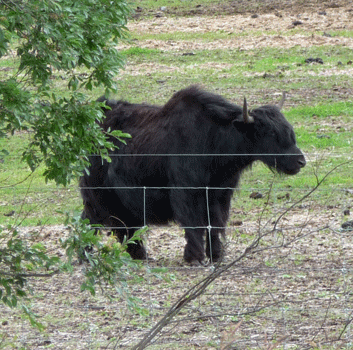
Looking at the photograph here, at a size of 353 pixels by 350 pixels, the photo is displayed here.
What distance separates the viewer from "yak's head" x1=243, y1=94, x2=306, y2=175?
864cm

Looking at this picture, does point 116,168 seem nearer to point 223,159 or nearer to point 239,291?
point 223,159

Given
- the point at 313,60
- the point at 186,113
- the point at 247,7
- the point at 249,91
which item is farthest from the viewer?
the point at 247,7

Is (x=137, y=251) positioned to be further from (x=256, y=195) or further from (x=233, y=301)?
(x=233, y=301)

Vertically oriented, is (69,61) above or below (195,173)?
above

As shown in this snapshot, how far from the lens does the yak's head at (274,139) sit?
8.64 m

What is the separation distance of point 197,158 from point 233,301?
2.16 metres

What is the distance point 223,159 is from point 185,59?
35.3ft

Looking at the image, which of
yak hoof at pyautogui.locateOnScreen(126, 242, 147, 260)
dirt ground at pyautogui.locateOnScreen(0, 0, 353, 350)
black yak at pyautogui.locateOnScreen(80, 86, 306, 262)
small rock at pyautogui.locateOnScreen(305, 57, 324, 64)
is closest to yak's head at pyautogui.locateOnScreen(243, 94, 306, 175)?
black yak at pyautogui.locateOnScreen(80, 86, 306, 262)

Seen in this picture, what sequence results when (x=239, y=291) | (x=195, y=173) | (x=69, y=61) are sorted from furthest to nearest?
(x=195, y=173) < (x=239, y=291) < (x=69, y=61)

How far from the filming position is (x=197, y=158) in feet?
28.3

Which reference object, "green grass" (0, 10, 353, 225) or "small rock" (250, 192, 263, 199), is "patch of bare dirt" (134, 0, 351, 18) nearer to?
"green grass" (0, 10, 353, 225)

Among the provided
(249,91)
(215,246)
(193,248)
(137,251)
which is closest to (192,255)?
(193,248)

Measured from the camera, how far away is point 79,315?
6.91 meters

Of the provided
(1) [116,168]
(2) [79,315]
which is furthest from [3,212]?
(2) [79,315]
